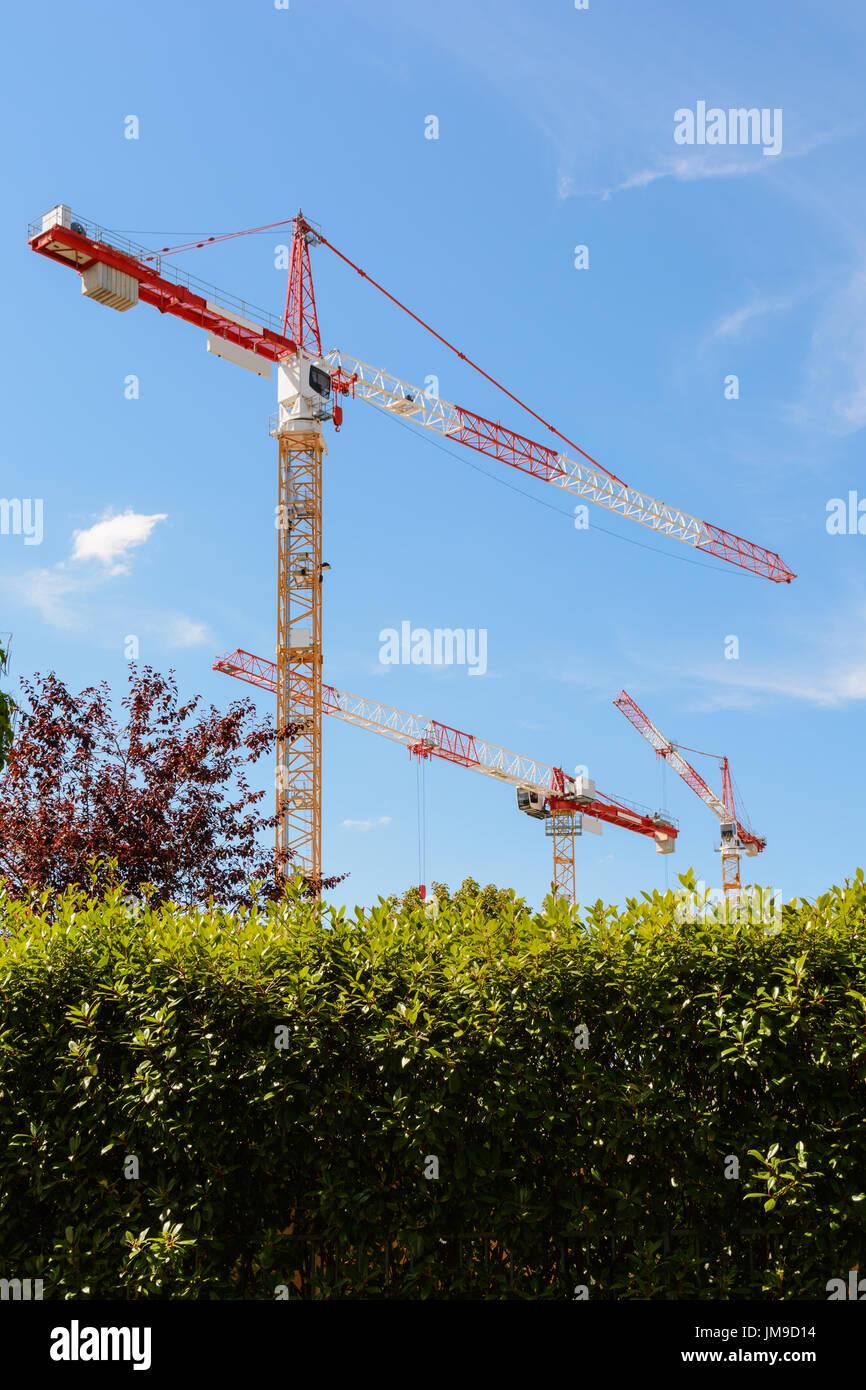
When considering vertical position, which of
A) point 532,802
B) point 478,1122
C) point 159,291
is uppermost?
point 159,291

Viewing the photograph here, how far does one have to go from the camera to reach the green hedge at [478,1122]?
6.46 metres

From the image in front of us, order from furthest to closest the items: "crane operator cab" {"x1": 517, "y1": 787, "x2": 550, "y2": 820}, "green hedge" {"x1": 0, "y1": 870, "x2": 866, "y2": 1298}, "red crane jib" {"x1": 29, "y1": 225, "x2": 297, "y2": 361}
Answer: "crane operator cab" {"x1": 517, "y1": 787, "x2": 550, "y2": 820} < "red crane jib" {"x1": 29, "y1": 225, "x2": 297, "y2": 361} < "green hedge" {"x1": 0, "y1": 870, "x2": 866, "y2": 1298}

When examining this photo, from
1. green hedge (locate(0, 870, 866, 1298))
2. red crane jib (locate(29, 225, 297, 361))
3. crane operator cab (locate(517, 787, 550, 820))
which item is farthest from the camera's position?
crane operator cab (locate(517, 787, 550, 820))

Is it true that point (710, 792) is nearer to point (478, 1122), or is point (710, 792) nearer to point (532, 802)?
point (532, 802)

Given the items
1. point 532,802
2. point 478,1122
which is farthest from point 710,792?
point 478,1122

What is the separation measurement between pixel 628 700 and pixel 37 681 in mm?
84372

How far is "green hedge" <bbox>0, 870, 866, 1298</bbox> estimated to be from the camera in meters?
6.46

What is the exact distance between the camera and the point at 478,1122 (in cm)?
655

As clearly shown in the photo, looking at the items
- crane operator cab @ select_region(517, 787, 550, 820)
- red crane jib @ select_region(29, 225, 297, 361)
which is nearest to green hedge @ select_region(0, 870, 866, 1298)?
red crane jib @ select_region(29, 225, 297, 361)

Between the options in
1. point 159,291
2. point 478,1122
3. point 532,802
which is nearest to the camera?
point 478,1122

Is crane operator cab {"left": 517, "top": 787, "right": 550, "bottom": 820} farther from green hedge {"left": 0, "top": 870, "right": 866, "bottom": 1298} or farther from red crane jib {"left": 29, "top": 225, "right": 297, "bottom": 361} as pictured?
green hedge {"left": 0, "top": 870, "right": 866, "bottom": 1298}
